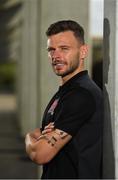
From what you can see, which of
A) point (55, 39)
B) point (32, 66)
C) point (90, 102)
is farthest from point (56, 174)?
point (32, 66)

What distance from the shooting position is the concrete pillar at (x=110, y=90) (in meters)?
3.88

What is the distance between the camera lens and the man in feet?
12.3

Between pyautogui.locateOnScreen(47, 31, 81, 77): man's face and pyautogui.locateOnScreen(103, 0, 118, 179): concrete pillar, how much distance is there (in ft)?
0.72

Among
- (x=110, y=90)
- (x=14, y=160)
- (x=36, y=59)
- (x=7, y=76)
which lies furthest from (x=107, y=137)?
(x=7, y=76)

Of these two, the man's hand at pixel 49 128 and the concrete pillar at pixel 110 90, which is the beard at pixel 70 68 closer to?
the concrete pillar at pixel 110 90

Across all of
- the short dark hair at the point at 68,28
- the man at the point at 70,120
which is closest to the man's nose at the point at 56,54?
the man at the point at 70,120

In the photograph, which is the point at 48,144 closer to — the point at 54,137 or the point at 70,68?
the point at 54,137

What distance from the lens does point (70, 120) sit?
3.72m

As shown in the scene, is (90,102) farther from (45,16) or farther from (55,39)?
(45,16)

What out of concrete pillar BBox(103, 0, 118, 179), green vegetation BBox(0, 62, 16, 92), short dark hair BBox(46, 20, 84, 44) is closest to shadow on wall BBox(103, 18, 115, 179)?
concrete pillar BBox(103, 0, 118, 179)

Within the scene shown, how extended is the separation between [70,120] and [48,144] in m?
0.21

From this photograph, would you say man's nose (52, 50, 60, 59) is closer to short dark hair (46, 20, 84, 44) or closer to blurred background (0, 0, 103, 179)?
short dark hair (46, 20, 84, 44)

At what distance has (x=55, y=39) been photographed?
12.9 ft

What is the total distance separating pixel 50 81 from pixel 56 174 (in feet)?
12.2
